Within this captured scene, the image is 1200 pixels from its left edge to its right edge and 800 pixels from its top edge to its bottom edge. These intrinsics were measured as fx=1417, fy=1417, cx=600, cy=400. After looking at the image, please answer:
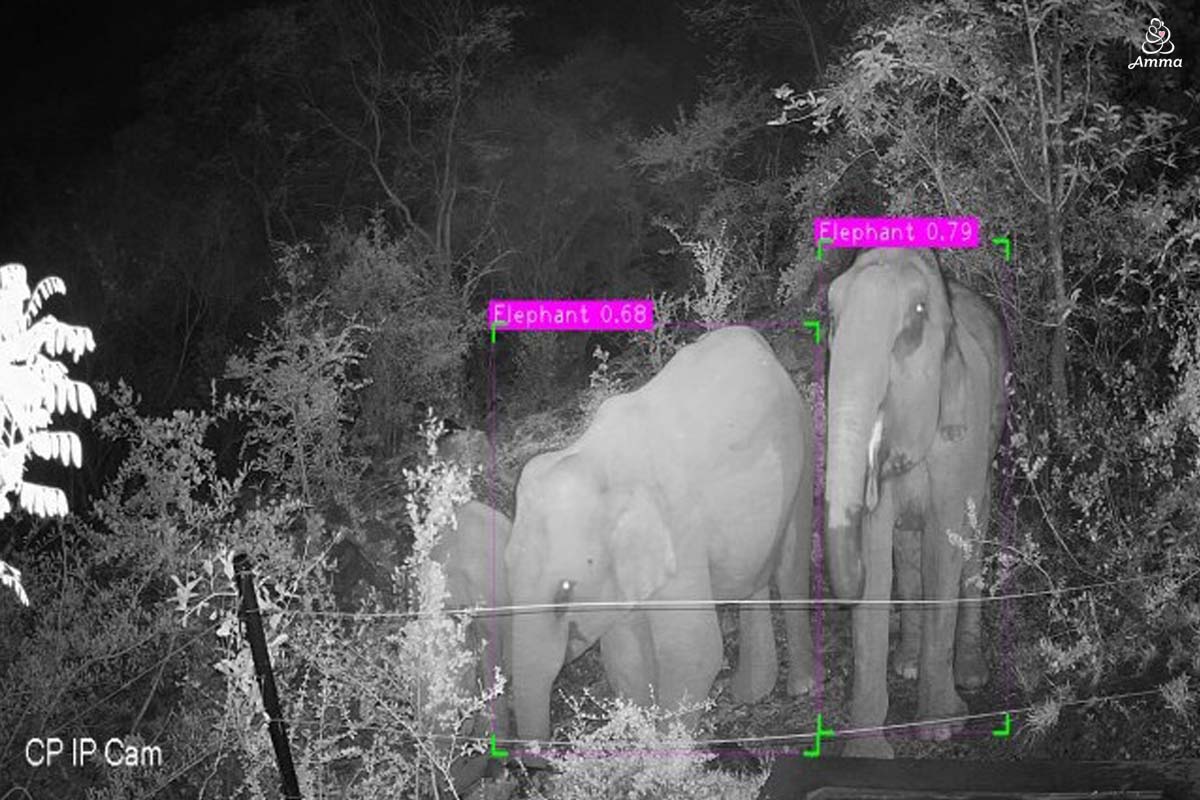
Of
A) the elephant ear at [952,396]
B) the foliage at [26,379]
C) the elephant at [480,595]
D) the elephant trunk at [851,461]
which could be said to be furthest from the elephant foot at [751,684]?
the foliage at [26,379]

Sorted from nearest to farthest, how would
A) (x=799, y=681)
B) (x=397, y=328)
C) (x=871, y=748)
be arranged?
(x=871, y=748), (x=799, y=681), (x=397, y=328)

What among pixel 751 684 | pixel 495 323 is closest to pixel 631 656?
pixel 751 684

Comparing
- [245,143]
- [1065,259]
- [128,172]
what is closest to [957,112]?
[1065,259]

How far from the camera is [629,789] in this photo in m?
7.10

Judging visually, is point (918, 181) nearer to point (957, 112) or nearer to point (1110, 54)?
A: point (957, 112)

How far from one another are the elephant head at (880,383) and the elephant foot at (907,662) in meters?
0.51

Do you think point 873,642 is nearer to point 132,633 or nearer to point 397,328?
point 132,633

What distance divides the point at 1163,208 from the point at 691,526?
3.29m

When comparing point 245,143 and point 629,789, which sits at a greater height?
point 245,143

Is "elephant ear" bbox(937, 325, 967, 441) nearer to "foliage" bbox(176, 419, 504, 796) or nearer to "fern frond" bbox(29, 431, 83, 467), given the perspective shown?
"foliage" bbox(176, 419, 504, 796)

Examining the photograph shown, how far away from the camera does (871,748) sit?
7.50 meters

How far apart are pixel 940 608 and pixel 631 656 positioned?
170 cm

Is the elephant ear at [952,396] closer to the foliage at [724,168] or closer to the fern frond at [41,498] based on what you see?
the foliage at [724,168]

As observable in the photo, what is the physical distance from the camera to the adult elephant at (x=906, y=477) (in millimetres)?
7434
